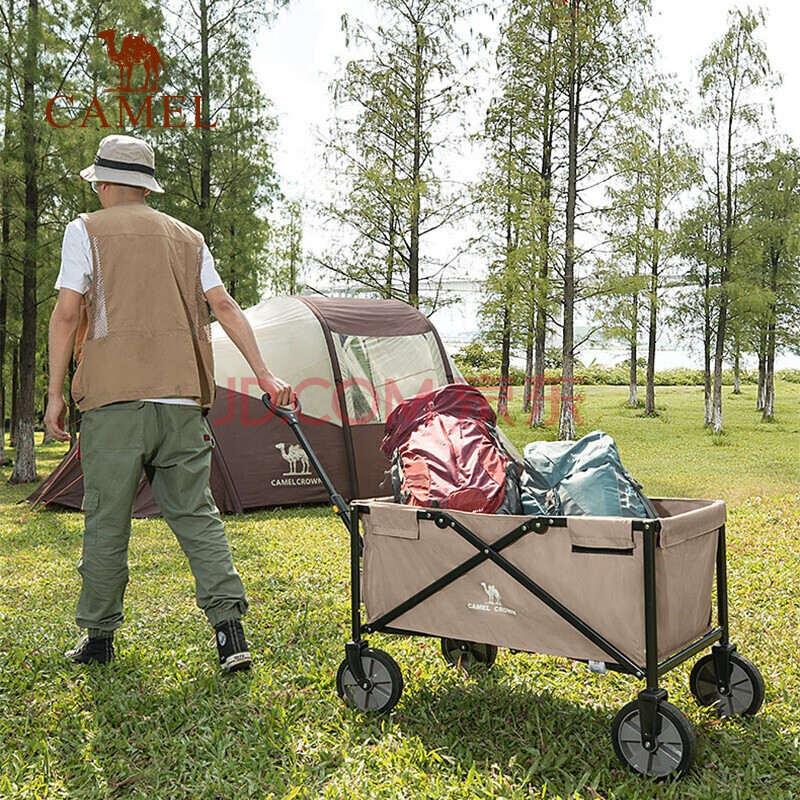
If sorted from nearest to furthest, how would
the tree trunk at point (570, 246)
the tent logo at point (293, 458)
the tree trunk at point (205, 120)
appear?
the tent logo at point (293, 458) < the tree trunk at point (205, 120) < the tree trunk at point (570, 246)

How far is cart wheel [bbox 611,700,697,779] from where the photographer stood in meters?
2.51

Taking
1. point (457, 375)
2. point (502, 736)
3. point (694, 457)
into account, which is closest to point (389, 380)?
point (457, 375)

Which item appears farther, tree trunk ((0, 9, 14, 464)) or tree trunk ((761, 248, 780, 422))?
tree trunk ((761, 248, 780, 422))

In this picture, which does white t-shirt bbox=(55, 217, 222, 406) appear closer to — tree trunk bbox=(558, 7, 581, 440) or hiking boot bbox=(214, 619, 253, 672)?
hiking boot bbox=(214, 619, 253, 672)

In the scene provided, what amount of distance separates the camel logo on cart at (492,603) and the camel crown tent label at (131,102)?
1142 cm

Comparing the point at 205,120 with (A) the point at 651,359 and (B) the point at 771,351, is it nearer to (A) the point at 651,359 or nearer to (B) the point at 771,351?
(A) the point at 651,359

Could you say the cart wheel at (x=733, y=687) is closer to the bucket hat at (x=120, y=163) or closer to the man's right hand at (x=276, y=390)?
the man's right hand at (x=276, y=390)

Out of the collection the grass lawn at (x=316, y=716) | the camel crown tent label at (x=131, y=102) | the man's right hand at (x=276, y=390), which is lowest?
the grass lawn at (x=316, y=716)

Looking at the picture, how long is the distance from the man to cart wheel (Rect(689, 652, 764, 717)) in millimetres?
1612

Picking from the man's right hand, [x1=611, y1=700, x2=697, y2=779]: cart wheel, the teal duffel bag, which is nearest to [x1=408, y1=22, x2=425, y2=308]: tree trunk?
the man's right hand

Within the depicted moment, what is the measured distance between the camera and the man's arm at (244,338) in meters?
3.44

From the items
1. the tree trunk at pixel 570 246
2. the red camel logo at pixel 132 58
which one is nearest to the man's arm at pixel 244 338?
the red camel logo at pixel 132 58

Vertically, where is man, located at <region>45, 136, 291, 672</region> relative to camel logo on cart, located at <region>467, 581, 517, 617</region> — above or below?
above

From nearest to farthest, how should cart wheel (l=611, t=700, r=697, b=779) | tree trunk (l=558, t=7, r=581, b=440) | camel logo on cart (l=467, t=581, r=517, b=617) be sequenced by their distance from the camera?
cart wheel (l=611, t=700, r=697, b=779) < camel logo on cart (l=467, t=581, r=517, b=617) < tree trunk (l=558, t=7, r=581, b=440)
